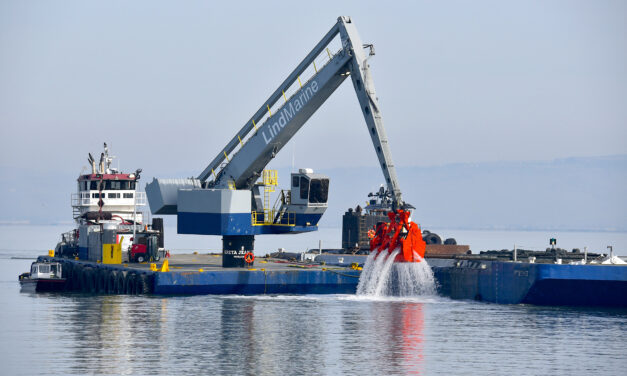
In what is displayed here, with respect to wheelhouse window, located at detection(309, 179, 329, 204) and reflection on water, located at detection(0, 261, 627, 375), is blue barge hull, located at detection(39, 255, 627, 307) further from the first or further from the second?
wheelhouse window, located at detection(309, 179, 329, 204)

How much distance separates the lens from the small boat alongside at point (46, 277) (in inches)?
2491

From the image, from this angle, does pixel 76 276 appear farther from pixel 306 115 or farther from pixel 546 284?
pixel 546 284

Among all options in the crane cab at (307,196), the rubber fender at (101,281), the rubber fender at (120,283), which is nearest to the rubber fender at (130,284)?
the rubber fender at (120,283)

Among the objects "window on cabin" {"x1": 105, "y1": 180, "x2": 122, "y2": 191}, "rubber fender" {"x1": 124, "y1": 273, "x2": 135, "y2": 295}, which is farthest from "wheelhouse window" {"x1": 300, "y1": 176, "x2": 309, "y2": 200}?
"window on cabin" {"x1": 105, "y1": 180, "x2": 122, "y2": 191}

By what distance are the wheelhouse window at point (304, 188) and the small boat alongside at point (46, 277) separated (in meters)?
16.1

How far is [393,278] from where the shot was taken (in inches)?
2218

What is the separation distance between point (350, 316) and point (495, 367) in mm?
13379

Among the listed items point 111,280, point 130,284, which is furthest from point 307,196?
point 111,280

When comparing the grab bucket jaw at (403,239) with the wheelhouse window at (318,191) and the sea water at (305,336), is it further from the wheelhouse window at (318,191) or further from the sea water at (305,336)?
the wheelhouse window at (318,191)

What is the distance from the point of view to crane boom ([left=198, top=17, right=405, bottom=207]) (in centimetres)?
5612

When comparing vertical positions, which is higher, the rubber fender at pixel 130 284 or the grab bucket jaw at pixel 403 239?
the grab bucket jaw at pixel 403 239

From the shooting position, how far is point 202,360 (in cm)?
3653

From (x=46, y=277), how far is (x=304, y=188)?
674 inches

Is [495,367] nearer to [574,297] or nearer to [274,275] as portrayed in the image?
[574,297]
